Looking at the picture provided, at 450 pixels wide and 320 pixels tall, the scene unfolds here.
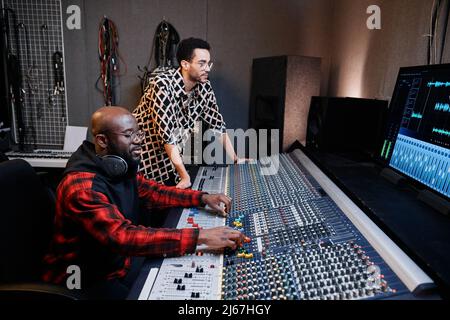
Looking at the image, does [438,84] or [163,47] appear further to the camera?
[163,47]

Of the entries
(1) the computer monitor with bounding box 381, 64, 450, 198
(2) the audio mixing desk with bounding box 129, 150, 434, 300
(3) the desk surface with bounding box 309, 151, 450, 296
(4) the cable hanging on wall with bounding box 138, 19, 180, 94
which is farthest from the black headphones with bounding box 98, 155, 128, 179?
(4) the cable hanging on wall with bounding box 138, 19, 180, 94

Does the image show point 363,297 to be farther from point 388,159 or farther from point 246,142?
point 246,142

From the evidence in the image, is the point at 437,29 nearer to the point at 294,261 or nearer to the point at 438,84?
the point at 438,84

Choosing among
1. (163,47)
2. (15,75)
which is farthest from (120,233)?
(15,75)

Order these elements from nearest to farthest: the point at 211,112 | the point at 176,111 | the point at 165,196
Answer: the point at 165,196, the point at 176,111, the point at 211,112

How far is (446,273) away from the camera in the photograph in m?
0.76

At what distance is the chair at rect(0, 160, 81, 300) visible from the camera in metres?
0.98

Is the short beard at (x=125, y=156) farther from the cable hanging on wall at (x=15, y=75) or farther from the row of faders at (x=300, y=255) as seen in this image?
the cable hanging on wall at (x=15, y=75)

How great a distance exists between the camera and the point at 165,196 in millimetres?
1523

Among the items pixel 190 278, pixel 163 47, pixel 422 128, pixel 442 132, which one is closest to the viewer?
pixel 190 278

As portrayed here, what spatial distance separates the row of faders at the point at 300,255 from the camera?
Answer: 32.0 inches

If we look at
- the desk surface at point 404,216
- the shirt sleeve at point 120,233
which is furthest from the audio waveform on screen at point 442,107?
the shirt sleeve at point 120,233

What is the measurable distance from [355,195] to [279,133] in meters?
1.38

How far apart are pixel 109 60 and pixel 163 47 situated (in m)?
0.58
